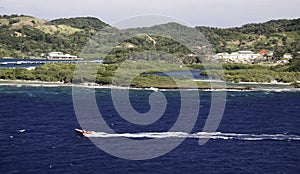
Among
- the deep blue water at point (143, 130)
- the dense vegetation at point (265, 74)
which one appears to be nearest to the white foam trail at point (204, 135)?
the deep blue water at point (143, 130)

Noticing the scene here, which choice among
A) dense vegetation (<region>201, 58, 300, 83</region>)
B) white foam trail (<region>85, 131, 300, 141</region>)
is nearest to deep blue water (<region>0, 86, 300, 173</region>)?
white foam trail (<region>85, 131, 300, 141</region>)

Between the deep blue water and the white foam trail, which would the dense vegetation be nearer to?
the deep blue water

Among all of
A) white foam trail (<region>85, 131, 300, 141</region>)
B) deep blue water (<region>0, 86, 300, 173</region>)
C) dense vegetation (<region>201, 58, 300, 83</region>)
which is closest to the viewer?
deep blue water (<region>0, 86, 300, 173</region>)

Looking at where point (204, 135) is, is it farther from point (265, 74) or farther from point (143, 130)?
point (265, 74)

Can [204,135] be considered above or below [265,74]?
below

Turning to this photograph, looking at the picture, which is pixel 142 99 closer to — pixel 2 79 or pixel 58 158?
pixel 58 158

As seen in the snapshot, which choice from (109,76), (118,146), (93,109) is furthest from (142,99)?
(118,146)

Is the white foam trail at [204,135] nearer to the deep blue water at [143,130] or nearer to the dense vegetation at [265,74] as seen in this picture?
the deep blue water at [143,130]

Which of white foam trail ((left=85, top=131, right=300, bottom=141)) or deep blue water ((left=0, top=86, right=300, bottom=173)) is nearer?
deep blue water ((left=0, top=86, right=300, bottom=173))

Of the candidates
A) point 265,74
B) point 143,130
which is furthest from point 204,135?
point 265,74
